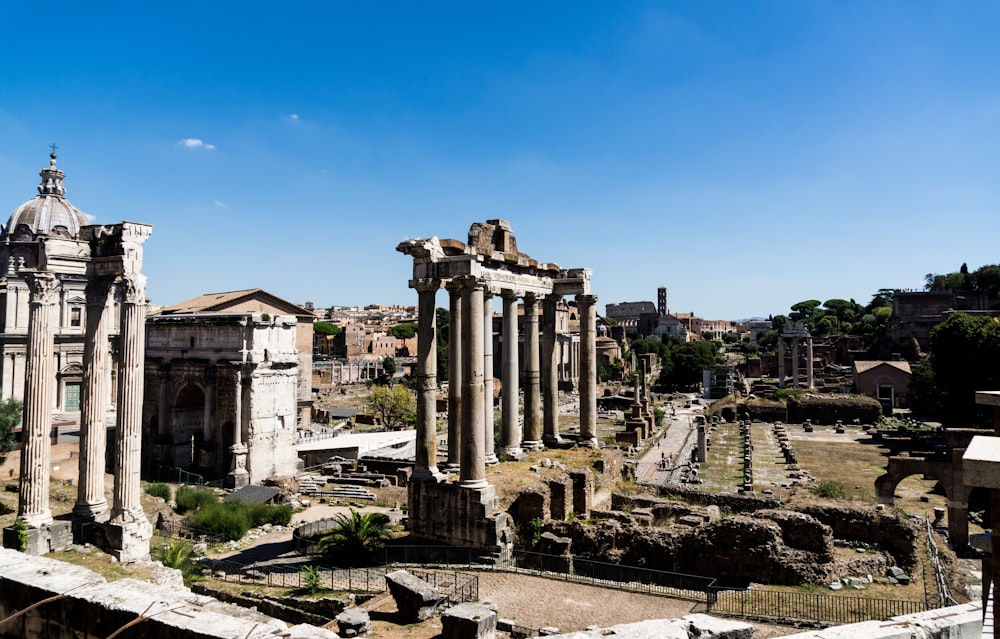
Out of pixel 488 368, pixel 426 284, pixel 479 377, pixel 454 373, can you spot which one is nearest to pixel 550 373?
pixel 488 368

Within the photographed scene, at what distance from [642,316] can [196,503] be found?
585ft

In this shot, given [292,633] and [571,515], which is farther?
[571,515]

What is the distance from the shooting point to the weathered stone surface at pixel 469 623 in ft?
35.4

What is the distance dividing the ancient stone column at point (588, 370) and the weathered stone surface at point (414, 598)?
12.6 metres

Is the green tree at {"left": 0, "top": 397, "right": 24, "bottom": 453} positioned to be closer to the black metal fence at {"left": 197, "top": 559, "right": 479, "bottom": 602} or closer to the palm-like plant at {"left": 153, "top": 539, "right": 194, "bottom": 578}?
the black metal fence at {"left": 197, "top": 559, "right": 479, "bottom": 602}

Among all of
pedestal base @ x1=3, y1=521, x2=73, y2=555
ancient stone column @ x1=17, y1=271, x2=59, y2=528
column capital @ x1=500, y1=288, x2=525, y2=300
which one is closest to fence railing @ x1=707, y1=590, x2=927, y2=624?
column capital @ x1=500, y1=288, x2=525, y2=300

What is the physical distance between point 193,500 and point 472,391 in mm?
16687

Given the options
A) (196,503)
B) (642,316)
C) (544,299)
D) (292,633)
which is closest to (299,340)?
(196,503)

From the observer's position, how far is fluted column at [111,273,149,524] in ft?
53.5

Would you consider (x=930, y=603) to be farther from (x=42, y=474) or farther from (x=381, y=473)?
(x=381, y=473)

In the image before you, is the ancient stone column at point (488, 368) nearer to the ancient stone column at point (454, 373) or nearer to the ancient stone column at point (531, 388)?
the ancient stone column at point (454, 373)

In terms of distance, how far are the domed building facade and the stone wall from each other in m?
35.0

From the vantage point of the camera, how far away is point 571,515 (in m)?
18.2

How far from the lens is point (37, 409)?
654 inches
